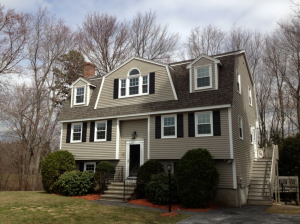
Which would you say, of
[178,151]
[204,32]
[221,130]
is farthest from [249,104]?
[204,32]

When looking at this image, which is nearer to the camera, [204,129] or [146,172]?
[146,172]

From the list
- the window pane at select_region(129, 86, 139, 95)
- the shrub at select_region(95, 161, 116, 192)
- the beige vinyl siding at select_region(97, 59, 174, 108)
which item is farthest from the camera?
the window pane at select_region(129, 86, 139, 95)

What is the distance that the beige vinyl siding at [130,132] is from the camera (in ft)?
52.4

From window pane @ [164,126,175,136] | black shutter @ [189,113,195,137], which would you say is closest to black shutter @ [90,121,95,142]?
window pane @ [164,126,175,136]

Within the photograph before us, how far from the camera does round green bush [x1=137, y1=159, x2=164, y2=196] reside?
13373 millimetres

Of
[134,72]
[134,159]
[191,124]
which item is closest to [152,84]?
[134,72]

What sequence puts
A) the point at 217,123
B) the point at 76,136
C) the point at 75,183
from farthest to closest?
1. the point at 76,136
2. the point at 75,183
3. the point at 217,123

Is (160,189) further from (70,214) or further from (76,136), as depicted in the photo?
(76,136)

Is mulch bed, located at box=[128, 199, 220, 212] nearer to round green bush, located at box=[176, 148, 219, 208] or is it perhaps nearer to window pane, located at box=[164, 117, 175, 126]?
round green bush, located at box=[176, 148, 219, 208]

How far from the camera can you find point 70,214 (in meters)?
9.69

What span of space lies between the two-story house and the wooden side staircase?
1.49 feet

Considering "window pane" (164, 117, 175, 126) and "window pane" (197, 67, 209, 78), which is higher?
"window pane" (197, 67, 209, 78)

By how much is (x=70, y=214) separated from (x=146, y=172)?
473 centimetres

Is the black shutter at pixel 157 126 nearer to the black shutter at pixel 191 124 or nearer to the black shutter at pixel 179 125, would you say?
the black shutter at pixel 179 125
